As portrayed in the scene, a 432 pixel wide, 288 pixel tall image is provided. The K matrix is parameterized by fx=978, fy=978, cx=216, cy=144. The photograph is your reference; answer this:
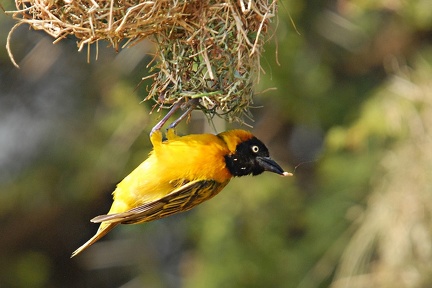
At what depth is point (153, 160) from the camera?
396 centimetres

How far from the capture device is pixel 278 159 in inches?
314

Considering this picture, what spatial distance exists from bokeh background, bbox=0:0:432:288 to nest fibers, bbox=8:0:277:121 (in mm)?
2422

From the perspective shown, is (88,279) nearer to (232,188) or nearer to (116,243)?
(116,243)

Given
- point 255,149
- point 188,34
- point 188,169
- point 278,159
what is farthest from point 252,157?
point 278,159

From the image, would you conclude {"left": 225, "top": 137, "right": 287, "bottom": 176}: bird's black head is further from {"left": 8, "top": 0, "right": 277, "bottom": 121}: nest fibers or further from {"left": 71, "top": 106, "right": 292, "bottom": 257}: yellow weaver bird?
{"left": 8, "top": 0, "right": 277, "bottom": 121}: nest fibers

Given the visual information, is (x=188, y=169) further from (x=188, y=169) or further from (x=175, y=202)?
(x=175, y=202)

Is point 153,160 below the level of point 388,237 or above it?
above

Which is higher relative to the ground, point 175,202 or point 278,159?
point 175,202

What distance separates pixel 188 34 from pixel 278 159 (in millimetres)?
4525

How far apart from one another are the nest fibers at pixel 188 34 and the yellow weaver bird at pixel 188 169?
0.23 m

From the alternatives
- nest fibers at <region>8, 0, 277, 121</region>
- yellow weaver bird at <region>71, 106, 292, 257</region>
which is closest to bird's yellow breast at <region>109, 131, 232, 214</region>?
yellow weaver bird at <region>71, 106, 292, 257</region>

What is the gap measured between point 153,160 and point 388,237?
2.58m

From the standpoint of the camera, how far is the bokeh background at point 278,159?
6.27 meters

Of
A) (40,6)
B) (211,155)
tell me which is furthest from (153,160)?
(40,6)
